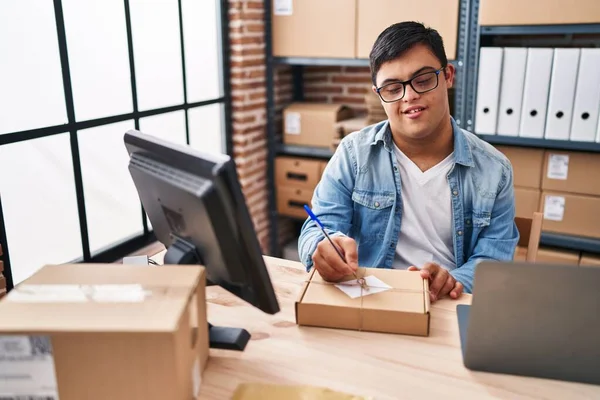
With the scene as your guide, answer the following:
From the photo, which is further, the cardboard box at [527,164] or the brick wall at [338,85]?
the brick wall at [338,85]

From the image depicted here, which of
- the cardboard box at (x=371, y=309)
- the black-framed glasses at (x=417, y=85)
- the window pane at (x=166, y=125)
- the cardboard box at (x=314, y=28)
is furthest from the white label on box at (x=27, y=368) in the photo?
the cardboard box at (x=314, y=28)

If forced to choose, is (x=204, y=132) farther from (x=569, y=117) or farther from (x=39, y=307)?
(x=39, y=307)

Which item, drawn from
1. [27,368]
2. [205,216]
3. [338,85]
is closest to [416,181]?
[205,216]

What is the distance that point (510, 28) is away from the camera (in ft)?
8.00

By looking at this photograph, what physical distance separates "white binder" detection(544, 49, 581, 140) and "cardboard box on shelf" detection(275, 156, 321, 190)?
126 centimetres

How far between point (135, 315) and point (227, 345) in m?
0.32

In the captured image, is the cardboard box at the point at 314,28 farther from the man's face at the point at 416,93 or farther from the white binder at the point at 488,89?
the man's face at the point at 416,93

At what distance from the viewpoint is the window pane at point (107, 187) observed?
2.31 meters

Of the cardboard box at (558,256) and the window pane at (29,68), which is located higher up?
the window pane at (29,68)

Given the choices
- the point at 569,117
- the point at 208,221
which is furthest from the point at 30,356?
the point at 569,117

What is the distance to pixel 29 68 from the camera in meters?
2.01

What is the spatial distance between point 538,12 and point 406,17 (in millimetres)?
605

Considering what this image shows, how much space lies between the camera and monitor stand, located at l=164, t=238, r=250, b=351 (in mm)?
1061

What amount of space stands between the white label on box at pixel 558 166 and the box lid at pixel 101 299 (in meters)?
2.07
